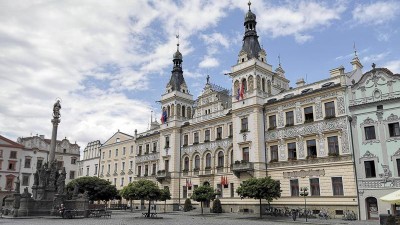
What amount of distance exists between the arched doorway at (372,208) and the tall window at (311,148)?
281 inches

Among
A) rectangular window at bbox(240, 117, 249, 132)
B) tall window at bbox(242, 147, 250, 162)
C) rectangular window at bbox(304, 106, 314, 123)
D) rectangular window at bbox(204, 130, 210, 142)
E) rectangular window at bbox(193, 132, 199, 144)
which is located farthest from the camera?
rectangular window at bbox(193, 132, 199, 144)

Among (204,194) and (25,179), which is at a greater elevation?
(25,179)

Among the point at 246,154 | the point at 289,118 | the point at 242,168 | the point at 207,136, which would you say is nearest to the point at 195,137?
the point at 207,136

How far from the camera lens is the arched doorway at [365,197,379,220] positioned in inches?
1300

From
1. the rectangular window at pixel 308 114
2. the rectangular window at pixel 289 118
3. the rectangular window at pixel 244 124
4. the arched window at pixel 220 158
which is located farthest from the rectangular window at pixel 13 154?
the rectangular window at pixel 308 114

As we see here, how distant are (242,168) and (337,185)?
10906mm

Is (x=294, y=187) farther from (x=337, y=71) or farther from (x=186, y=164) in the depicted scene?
(x=186, y=164)

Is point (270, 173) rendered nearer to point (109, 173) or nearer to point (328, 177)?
point (328, 177)

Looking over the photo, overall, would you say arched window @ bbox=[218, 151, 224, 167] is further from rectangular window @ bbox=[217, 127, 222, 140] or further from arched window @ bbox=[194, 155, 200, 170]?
arched window @ bbox=[194, 155, 200, 170]

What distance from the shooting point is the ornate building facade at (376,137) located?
3266cm

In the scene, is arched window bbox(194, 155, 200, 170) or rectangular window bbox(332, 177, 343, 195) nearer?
rectangular window bbox(332, 177, 343, 195)

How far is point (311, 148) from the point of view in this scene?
39062 millimetres

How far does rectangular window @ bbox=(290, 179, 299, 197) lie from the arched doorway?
25.0 feet

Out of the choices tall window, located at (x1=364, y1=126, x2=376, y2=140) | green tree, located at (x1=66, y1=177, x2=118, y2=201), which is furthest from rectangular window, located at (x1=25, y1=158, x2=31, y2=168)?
tall window, located at (x1=364, y1=126, x2=376, y2=140)
